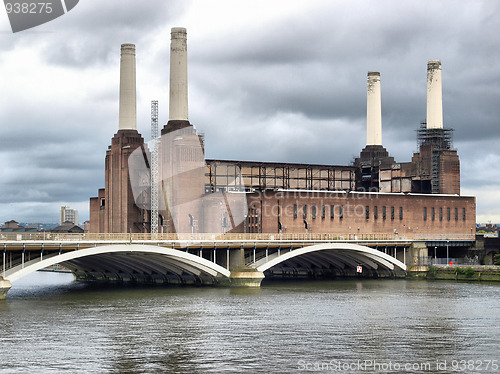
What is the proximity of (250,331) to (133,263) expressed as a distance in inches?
1588

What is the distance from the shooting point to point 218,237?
311ft

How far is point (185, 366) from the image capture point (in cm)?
4494

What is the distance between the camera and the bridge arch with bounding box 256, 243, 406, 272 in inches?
3814

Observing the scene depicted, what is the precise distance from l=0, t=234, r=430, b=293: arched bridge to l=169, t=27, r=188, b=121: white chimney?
2275 cm

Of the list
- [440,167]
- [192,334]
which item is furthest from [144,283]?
[440,167]

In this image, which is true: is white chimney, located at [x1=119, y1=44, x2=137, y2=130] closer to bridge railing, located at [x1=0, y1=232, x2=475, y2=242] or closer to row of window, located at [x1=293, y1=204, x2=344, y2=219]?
bridge railing, located at [x1=0, y1=232, x2=475, y2=242]

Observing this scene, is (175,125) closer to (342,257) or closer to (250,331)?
(342,257)

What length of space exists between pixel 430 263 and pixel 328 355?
6674cm

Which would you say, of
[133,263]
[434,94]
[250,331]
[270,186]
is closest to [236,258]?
[133,263]

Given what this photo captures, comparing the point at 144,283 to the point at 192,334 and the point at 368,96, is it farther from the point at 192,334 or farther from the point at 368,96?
the point at 368,96

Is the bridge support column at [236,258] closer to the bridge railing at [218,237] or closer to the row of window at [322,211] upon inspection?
the bridge railing at [218,237]

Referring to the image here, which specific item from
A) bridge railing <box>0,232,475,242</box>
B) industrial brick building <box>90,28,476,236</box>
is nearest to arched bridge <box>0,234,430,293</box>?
bridge railing <box>0,232,475,242</box>

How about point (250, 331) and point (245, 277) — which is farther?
point (245, 277)

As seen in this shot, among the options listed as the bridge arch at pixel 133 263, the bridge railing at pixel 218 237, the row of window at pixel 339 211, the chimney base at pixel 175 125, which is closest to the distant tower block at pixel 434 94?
the row of window at pixel 339 211
